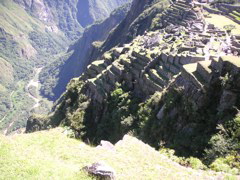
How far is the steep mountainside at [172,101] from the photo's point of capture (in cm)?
2694

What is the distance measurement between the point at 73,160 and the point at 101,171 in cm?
320

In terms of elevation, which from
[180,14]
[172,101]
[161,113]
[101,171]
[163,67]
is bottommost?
[180,14]

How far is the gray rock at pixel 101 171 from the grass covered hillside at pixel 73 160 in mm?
388

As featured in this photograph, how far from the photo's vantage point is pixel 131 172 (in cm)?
1720

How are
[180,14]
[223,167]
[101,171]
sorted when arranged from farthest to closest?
[180,14] < [223,167] < [101,171]

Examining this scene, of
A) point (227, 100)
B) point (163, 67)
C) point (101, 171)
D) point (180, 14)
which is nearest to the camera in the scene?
point (101, 171)

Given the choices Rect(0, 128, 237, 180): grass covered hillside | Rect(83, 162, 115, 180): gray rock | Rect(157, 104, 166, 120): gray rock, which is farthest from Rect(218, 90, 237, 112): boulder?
Rect(83, 162, 115, 180): gray rock

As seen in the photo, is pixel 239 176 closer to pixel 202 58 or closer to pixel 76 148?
pixel 76 148

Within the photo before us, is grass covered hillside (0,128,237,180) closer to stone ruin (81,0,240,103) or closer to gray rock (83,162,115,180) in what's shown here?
gray rock (83,162,115,180)

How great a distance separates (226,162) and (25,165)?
543 inches

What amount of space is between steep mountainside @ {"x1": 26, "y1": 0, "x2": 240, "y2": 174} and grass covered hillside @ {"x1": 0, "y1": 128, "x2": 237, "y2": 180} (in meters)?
4.09

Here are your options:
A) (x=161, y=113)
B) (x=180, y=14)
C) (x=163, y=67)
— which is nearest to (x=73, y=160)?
(x=161, y=113)

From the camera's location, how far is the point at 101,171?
51.0ft

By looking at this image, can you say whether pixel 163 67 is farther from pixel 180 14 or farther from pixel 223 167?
pixel 180 14
